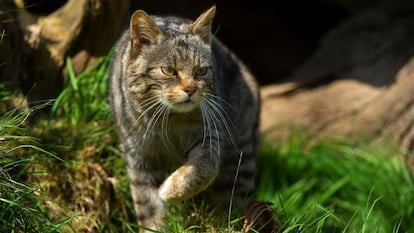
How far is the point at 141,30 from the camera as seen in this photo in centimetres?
406

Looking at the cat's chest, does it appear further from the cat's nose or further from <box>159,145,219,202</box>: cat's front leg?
the cat's nose

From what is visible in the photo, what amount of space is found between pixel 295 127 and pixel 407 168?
1.05 m

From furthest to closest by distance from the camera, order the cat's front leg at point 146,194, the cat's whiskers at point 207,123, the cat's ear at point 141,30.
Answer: the cat's front leg at point 146,194 < the cat's whiskers at point 207,123 < the cat's ear at point 141,30

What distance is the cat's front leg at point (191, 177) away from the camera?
156 inches

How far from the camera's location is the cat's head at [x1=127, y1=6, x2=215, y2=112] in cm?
393

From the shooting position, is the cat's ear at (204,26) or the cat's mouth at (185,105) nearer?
the cat's mouth at (185,105)

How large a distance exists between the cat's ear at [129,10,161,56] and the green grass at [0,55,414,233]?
623 millimetres

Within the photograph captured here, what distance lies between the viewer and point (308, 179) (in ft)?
19.3

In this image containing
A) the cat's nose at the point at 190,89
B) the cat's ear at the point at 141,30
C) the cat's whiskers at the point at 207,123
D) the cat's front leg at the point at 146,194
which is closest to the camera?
the cat's nose at the point at 190,89

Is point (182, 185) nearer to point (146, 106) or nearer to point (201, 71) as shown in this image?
Result: point (146, 106)

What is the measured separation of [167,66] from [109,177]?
1153 mm

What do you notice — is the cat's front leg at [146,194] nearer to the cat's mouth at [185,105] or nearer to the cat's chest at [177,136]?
the cat's chest at [177,136]

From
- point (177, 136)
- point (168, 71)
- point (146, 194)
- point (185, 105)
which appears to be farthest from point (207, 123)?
point (146, 194)

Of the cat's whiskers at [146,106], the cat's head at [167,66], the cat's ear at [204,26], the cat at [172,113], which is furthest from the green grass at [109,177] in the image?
the cat's ear at [204,26]
